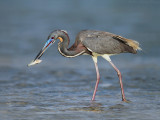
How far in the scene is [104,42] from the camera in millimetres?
10703

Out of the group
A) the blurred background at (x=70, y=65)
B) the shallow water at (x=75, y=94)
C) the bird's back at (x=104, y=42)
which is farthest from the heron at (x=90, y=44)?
the blurred background at (x=70, y=65)

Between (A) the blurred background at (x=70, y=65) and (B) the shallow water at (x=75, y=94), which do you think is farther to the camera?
(A) the blurred background at (x=70, y=65)

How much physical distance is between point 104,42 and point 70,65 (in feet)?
16.7

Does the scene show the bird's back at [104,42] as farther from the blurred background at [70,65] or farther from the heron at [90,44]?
the blurred background at [70,65]

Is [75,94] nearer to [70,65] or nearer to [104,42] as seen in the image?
[104,42]

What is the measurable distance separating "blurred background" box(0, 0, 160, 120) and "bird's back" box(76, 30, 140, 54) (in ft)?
3.53

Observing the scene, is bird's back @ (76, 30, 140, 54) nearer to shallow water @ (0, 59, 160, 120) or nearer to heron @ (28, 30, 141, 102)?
heron @ (28, 30, 141, 102)

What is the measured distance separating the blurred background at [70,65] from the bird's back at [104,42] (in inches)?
42.4

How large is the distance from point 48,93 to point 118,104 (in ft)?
6.67

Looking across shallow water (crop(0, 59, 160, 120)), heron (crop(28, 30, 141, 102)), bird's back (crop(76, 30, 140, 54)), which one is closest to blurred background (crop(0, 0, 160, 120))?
shallow water (crop(0, 59, 160, 120))

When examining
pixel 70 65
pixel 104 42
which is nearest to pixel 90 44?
pixel 104 42

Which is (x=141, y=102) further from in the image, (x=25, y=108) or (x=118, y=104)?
(x=25, y=108)

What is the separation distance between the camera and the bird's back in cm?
1051

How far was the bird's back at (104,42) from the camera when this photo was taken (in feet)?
34.5
